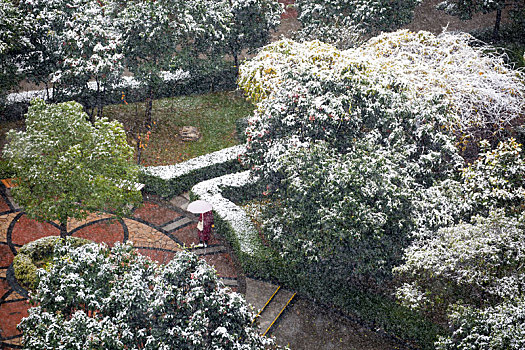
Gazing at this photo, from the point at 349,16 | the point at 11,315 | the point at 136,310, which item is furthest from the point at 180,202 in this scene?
the point at 349,16

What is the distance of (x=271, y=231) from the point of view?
15.8m

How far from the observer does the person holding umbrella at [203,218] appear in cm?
1702

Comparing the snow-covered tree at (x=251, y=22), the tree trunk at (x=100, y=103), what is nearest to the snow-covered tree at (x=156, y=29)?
the tree trunk at (x=100, y=103)

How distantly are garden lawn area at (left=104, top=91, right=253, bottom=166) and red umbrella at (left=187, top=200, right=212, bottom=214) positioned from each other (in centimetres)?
542

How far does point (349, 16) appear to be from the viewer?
84.2 ft

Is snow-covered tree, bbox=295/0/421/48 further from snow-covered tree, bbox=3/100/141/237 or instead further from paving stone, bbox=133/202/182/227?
snow-covered tree, bbox=3/100/141/237

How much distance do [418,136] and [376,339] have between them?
20.7ft

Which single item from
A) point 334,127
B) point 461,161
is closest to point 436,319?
point 461,161

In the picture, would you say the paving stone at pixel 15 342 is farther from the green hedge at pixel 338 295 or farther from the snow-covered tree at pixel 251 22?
the snow-covered tree at pixel 251 22

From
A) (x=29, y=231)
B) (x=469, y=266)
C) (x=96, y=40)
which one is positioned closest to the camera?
(x=469, y=266)

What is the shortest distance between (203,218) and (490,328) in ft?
32.5

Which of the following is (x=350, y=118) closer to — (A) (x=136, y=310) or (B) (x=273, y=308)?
(B) (x=273, y=308)

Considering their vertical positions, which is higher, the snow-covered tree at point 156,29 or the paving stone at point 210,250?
the snow-covered tree at point 156,29

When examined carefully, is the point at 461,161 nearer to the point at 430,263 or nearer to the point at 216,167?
the point at 430,263
